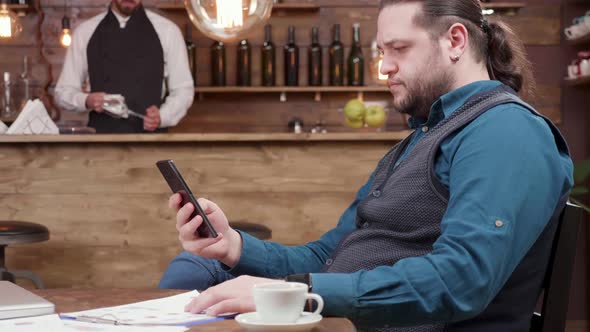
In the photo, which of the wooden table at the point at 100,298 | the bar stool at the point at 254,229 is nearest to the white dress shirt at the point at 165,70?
the bar stool at the point at 254,229

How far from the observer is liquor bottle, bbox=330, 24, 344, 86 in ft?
A: 16.9

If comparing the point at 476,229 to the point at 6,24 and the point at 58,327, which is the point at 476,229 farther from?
the point at 6,24

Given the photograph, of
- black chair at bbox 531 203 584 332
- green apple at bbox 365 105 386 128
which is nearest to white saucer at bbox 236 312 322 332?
black chair at bbox 531 203 584 332

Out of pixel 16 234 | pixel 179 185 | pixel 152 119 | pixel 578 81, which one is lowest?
pixel 16 234

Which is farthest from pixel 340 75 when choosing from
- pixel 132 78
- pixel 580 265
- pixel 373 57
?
pixel 580 265

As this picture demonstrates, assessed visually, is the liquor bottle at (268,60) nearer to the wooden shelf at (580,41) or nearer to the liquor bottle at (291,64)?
the liquor bottle at (291,64)

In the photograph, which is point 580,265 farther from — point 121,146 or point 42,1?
point 42,1

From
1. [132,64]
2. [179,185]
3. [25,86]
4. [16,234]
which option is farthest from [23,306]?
[25,86]

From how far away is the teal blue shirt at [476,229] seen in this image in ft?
3.81

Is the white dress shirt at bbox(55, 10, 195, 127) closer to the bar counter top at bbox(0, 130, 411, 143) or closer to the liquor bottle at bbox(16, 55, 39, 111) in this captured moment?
the liquor bottle at bbox(16, 55, 39, 111)

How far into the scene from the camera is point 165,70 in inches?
183

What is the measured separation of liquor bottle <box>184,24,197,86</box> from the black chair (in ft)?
13.4

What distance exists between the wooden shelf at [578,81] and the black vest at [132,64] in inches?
89.2

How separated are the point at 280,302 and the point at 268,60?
4.35 meters
